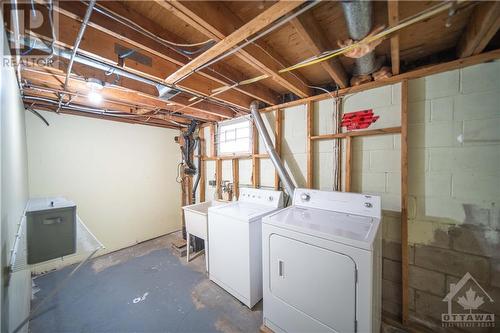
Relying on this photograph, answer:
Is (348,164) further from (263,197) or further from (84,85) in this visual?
(84,85)

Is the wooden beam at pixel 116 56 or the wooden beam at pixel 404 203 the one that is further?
the wooden beam at pixel 404 203

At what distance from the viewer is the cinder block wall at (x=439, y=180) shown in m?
1.48

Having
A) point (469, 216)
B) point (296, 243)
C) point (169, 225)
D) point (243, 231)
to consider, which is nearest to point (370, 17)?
point (296, 243)

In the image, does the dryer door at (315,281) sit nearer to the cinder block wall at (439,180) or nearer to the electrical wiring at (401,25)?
the cinder block wall at (439,180)

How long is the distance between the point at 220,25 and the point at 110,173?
3.25 metres

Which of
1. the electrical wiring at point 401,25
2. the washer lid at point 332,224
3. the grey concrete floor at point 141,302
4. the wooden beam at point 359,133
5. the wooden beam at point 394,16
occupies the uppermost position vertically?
the wooden beam at point 394,16

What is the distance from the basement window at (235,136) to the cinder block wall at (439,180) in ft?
4.96

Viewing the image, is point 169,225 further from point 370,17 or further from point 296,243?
point 370,17

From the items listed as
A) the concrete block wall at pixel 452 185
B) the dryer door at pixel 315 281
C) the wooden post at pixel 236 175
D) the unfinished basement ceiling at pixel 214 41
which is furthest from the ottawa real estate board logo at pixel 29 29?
the concrete block wall at pixel 452 185

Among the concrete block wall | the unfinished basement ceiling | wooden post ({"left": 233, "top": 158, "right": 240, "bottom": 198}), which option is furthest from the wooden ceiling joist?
the concrete block wall

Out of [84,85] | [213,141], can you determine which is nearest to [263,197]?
[213,141]

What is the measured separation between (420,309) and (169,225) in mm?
4129

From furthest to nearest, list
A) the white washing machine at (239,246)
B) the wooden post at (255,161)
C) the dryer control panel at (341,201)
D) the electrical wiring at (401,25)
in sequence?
the wooden post at (255,161), the white washing machine at (239,246), the dryer control panel at (341,201), the electrical wiring at (401,25)

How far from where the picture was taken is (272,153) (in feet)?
8.02
